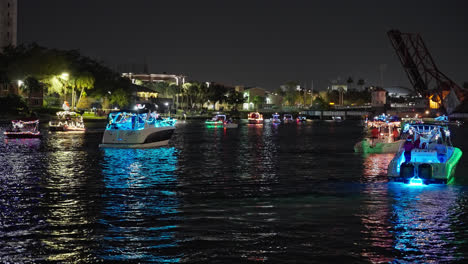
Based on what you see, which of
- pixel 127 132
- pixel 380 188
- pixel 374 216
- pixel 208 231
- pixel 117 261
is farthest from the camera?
pixel 127 132

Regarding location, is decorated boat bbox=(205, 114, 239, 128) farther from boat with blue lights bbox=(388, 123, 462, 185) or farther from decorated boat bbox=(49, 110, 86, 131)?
boat with blue lights bbox=(388, 123, 462, 185)

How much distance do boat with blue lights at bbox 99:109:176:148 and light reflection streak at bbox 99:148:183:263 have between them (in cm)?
1067

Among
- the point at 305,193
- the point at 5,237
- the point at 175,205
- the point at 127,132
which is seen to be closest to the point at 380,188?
the point at 305,193

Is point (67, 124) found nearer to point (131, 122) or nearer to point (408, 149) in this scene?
point (131, 122)

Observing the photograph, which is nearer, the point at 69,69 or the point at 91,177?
the point at 91,177

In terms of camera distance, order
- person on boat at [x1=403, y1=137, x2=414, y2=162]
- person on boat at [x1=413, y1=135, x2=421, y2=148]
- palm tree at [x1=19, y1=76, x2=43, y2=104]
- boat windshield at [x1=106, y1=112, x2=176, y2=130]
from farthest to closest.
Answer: palm tree at [x1=19, y1=76, x2=43, y2=104], boat windshield at [x1=106, y1=112, x2=176, y2=130], person on boat at [x1=413, y1=135, x2=421, y2=148], person on boat at [x1=403, y1=137, x2=414, y2=162]

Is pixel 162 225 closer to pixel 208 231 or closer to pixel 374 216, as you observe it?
pixel 208 231

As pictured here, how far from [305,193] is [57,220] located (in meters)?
9.02

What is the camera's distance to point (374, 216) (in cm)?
1641

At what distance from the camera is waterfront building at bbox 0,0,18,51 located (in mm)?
145750

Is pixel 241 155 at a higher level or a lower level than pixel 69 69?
lower

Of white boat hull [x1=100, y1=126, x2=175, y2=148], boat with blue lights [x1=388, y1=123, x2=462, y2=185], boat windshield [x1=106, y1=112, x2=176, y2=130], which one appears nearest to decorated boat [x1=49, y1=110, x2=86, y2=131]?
boat windshield [x1=106, y1=112, x2=176, y2=130]

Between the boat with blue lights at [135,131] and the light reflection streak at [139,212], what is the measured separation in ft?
35.0

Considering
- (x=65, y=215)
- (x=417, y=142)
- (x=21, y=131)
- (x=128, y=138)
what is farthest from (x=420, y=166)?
(x=21, y=131)
